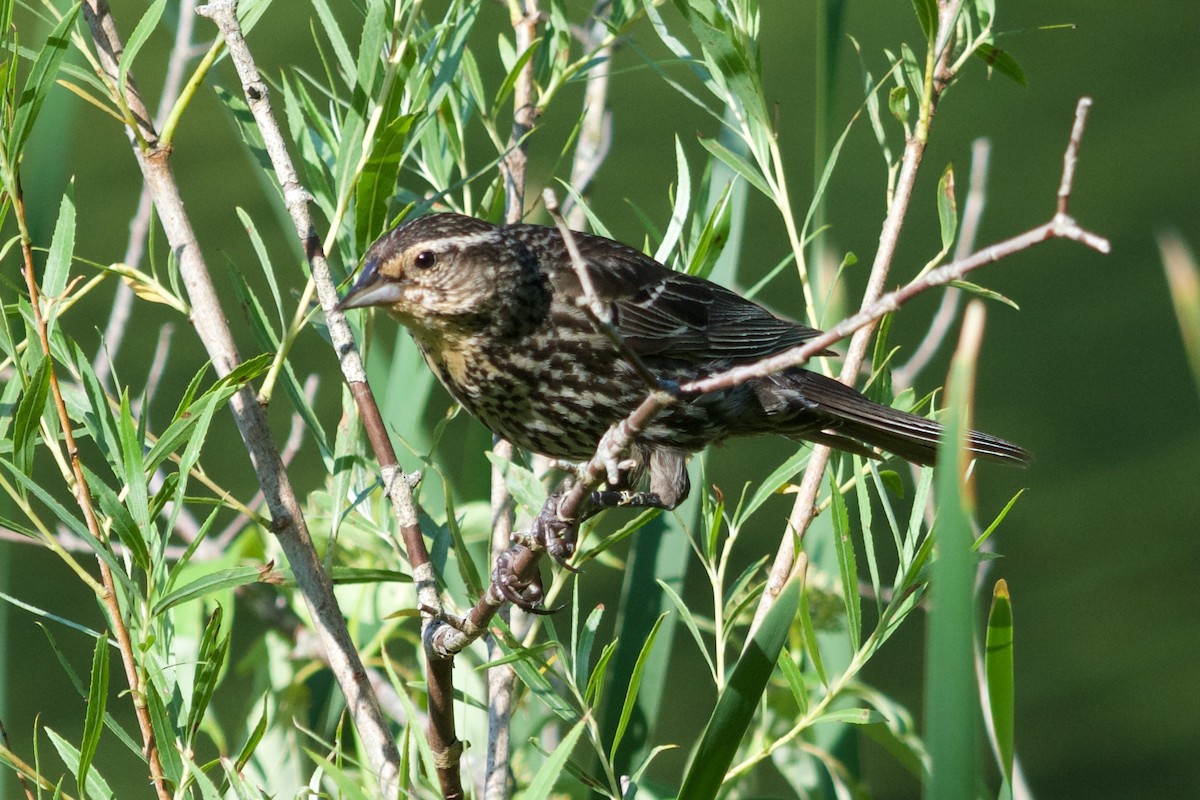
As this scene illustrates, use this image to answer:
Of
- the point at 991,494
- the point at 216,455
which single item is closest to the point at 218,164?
the point at 216,455

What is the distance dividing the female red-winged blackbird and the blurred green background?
234 cm

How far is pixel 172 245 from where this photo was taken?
5.04ft

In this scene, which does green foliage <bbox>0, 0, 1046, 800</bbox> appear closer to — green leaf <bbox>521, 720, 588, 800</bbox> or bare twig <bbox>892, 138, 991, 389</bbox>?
green leaf <bbox>521, 720, 588, 800</bbox>

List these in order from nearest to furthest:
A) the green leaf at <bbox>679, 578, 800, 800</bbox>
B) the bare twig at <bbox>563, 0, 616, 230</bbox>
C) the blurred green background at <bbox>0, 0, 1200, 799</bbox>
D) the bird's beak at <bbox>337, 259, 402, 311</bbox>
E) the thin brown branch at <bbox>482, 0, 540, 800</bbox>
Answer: the green leaf at <bbox>679, 578, 800, 800</bbox>, the thin brown branch at <bbox>482, 0, 540, 800</bbox>, the bird's beak at <bbox>337, 259, 402, 311</bbox>, the bare twig at <bbox>563, 0, 616, 230</bbox>, the blurred green background at <bbox>0, 0, 1200, 799</bbox>

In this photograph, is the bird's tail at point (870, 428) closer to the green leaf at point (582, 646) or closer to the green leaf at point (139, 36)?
the green leaf at point (582, 646)

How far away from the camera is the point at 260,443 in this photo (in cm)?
152

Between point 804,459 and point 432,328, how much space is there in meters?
0.68

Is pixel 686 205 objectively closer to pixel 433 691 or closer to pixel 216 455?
pixel 433 691

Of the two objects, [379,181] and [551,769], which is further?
[379,181]

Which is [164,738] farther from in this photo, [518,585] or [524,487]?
[524,487]

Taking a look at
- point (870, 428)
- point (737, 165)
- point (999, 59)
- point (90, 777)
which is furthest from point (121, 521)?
point (870, 428)

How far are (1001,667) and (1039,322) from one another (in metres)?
5.62

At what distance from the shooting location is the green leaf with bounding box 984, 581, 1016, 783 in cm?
116

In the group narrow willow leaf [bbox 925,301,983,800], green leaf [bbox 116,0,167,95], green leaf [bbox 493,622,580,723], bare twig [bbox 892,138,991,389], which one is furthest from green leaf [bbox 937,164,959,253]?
green leaf [bbox 116,0,167,95]
